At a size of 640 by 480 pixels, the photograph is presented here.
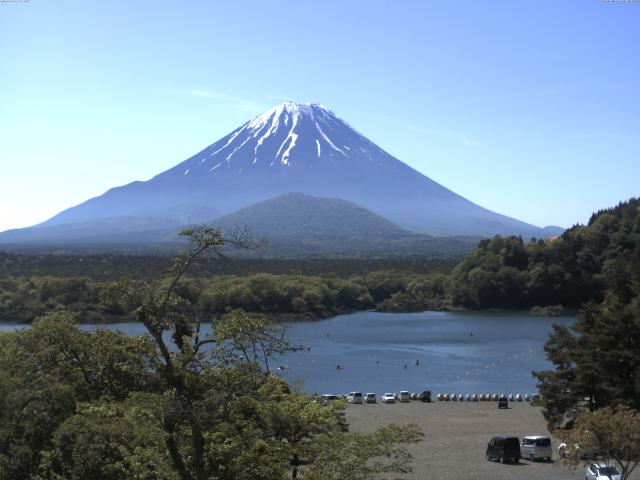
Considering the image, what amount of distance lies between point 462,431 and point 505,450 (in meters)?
3.96

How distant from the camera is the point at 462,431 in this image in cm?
1975

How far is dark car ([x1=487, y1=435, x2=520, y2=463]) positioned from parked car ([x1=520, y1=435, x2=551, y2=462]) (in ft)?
1.08

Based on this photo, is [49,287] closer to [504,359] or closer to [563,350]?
[504,359]

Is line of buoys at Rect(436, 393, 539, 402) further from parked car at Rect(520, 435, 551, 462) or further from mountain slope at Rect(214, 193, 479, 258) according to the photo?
mountain slope at Rect(214, 193, 479, 258)

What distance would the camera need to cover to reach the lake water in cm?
3192

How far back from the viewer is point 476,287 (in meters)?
62.9

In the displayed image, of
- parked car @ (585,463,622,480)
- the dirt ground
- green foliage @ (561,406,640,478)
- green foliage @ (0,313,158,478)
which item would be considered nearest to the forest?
the dirt ground

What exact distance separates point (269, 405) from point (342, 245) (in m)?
132

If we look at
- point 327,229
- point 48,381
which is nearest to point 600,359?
point 48,381

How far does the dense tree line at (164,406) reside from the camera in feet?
21.9

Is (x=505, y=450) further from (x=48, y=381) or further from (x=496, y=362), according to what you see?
(x=496, y=362)

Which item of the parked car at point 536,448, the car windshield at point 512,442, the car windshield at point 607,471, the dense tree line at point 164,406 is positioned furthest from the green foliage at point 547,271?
the dense tree line at point 164,406

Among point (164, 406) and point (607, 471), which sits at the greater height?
point (164, 406)

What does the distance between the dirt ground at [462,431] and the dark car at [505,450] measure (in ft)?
0.57
